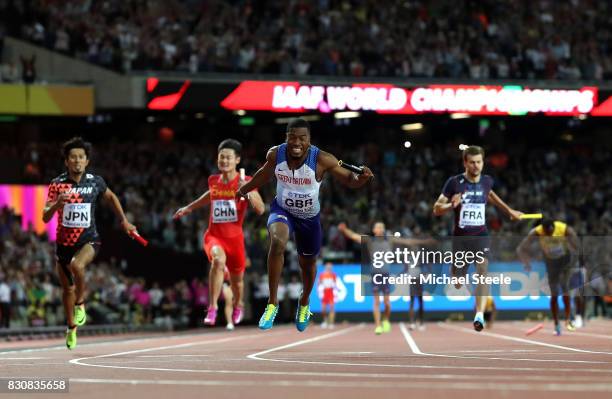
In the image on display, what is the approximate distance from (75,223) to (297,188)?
3795 millimetres

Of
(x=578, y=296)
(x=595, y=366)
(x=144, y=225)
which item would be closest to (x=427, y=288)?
(x=578, y=296)

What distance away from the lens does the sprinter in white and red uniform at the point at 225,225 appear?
1744 centimetres

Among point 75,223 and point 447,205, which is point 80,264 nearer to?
point 75,223

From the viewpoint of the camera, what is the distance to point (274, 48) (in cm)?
4266

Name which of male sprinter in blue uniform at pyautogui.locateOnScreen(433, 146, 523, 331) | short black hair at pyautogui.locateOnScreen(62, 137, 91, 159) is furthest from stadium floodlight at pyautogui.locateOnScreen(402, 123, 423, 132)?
short black hair at pyautogui.locateOnScreen(62, 137, 91, 159)

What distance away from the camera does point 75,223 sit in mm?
15492

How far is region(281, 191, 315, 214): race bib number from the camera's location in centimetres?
1321

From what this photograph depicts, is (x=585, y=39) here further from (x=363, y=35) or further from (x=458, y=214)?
(x=458, y=214)

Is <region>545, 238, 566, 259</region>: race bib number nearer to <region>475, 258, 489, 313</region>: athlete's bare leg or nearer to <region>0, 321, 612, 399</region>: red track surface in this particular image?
<region>475, 258, 489, 313</region>: athlete's bare leg

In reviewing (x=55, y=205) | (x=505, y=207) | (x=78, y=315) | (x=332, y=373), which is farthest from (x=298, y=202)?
(x=505, y=207)

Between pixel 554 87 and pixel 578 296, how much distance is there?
52.9 feet

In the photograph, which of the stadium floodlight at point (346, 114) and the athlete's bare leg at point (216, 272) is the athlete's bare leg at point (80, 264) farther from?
the stadium floodlight at point (346, 114)

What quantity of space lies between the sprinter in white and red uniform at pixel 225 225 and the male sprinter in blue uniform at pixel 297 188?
11.7 feet

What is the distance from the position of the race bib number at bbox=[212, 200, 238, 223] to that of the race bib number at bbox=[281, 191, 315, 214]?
14.8 feet
